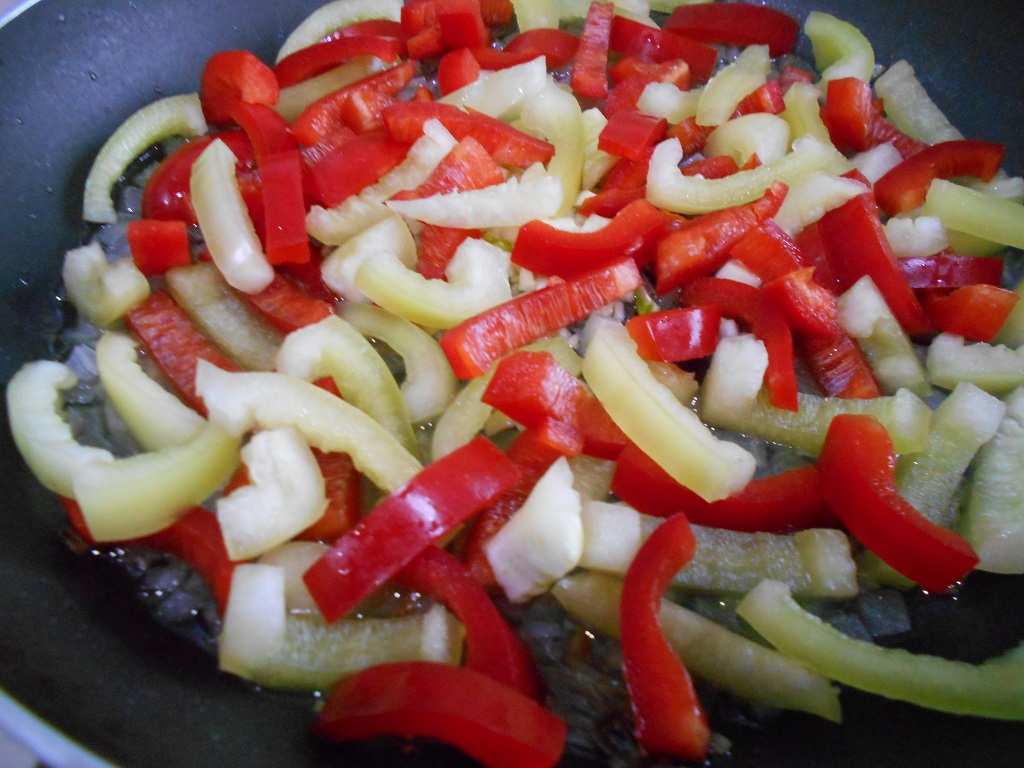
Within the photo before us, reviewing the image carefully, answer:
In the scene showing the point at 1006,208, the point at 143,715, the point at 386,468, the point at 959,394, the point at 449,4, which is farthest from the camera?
the point at 449,4

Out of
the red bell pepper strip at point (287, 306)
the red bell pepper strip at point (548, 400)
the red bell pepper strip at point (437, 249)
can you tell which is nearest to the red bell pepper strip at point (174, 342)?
the red bell pepper strip at point (287, 306)

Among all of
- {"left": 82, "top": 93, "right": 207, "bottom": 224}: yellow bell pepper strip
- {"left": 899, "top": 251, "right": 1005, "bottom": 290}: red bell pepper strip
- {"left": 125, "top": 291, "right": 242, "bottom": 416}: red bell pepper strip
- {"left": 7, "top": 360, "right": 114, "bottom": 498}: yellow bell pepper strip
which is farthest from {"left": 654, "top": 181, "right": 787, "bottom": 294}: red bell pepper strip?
{"left": 82, "top": 93, "right": 207, "bottom": 224}: yellow bell pepper strip

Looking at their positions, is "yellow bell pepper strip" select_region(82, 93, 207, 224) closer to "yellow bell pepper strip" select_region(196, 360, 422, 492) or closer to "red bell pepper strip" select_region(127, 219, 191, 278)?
"red bell pepper strip" select_region(127, 219, 191, 278)

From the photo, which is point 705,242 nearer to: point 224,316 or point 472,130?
point 472,130

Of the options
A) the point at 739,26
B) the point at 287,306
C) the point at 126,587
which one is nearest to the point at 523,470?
the point at 287,306

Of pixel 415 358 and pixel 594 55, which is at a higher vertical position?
pixel 594 55

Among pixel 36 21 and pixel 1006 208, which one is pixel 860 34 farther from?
pixel 36 21

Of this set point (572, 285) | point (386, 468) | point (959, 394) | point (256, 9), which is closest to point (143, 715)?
point (386, 468)
